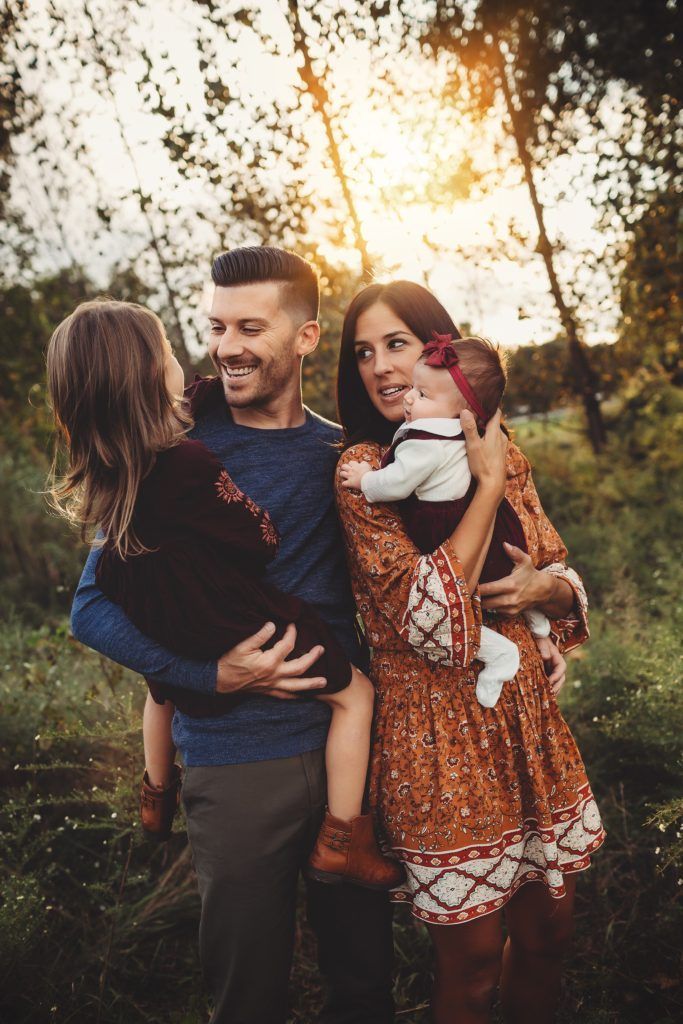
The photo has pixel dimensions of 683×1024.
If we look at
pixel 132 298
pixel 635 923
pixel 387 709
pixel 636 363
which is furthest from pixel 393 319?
pixel 636 363

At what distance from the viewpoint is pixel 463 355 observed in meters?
1.91

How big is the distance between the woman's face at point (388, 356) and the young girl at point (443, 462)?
0.77ft

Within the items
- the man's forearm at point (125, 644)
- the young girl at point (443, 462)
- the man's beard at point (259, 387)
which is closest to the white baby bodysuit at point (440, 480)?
the young girl at point (443, 462)

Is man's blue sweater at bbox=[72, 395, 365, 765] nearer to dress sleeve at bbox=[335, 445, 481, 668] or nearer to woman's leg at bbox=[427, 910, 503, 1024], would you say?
dress sleeve at bbox=[335, 445, 481, 668]

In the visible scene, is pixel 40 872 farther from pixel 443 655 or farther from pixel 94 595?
pixel 443 655

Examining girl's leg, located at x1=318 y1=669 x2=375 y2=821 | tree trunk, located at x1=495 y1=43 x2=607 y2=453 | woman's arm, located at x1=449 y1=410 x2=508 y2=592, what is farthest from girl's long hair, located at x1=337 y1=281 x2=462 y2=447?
tree trunk, located at x1=495 y1=43 x2=607 y2=453

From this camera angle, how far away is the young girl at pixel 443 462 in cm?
180

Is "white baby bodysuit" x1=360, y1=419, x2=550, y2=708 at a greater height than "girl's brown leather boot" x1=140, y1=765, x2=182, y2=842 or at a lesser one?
greater

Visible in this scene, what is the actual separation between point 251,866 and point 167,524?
36.5 inches

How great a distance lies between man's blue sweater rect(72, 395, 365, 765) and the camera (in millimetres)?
1820

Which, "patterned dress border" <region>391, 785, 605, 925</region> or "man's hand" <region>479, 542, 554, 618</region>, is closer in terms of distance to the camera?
"patterned dress border" <region>391, 785, 605, 925</region>

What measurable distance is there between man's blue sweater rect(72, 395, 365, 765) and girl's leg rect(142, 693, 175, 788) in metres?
0.22

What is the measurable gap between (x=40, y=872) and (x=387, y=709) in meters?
1.93

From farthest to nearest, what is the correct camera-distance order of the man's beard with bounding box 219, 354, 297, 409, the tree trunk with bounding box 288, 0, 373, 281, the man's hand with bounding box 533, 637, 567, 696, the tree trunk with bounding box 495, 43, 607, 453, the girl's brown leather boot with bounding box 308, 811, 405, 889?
the tree trunk with bounding box 495, 43, 607, 453, the tree trunk with bounding box 288, 0, 373, 281, the man's hand with bounding box 533, 637, 567, 696, the man's beard with bounding box 219, 354, 297, 409, the girl's brown leather boot with bounding box 308, 811, 405, 889
